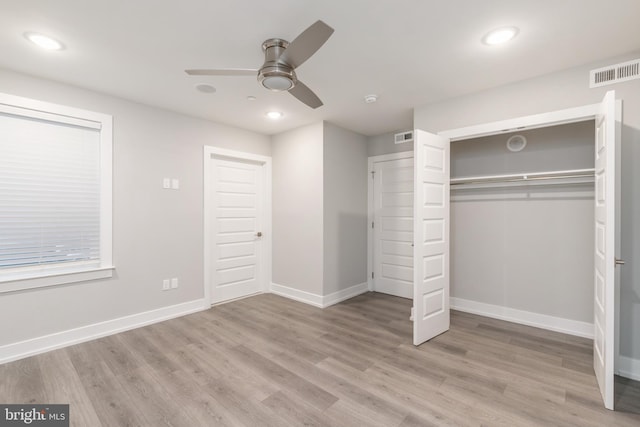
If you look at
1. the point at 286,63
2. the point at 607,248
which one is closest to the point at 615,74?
the point at 607,248

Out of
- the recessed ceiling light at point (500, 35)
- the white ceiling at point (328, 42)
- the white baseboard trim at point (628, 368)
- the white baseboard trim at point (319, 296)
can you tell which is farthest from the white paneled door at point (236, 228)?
the white baseboard trim at point (628, 368)

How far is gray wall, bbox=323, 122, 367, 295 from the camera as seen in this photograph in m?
4.19

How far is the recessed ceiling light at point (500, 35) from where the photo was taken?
205 centimetres

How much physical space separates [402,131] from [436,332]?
293cm

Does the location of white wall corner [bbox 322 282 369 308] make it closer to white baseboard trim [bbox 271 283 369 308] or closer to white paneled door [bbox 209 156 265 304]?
white baseboard trim [bbox 271 283 369 308]

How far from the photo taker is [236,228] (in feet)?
14.7

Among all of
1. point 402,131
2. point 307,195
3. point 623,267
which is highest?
point 402,131

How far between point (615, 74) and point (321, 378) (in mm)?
3426

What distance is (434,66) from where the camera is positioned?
2.57 metres

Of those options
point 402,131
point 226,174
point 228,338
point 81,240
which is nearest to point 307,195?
point 226,174

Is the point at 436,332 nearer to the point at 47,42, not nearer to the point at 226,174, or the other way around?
the point at 226,174

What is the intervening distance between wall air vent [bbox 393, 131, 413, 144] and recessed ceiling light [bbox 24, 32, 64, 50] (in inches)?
148

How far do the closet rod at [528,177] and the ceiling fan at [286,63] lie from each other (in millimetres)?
2262

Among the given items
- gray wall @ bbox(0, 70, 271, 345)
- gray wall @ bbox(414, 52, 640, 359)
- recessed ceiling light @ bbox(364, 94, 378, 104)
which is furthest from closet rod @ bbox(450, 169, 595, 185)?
gray wall @ bbox(0, 70, 271, 345)
